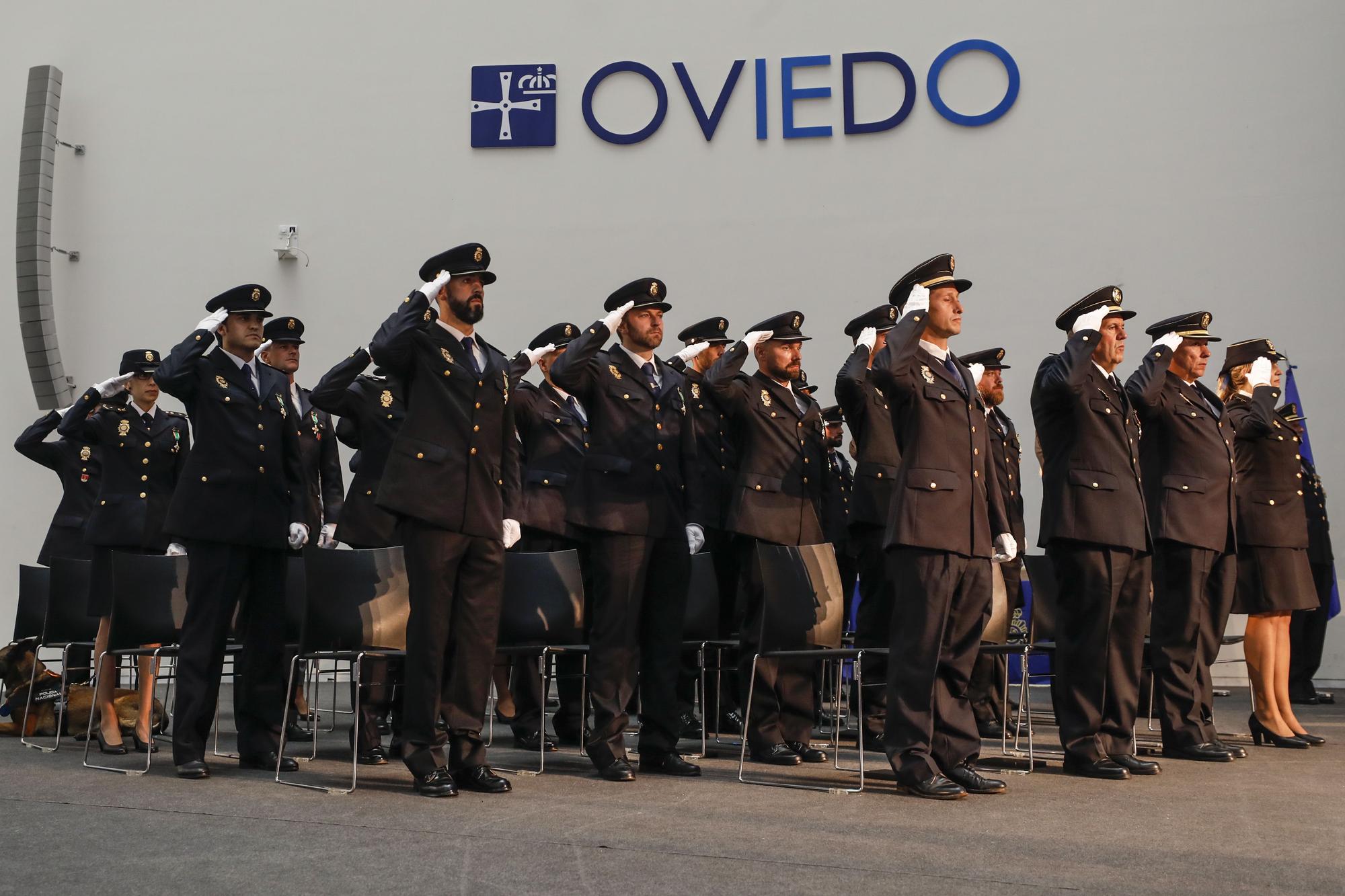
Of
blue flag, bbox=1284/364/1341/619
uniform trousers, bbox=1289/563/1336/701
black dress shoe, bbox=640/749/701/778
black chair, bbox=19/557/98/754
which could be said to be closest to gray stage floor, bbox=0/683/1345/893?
black dress shoe, bbox=640/749/701/778

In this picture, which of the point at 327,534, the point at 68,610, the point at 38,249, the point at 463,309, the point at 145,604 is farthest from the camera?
the point at 38,249

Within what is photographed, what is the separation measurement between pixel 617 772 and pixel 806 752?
0.92m

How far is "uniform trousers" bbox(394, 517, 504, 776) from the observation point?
438 cm

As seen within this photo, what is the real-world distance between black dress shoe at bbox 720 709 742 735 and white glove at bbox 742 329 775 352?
1.73 m

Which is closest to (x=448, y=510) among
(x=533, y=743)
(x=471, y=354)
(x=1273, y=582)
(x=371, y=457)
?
(x=471, y=354)

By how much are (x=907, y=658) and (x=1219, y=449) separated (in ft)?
6.49

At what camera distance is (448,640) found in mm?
4488

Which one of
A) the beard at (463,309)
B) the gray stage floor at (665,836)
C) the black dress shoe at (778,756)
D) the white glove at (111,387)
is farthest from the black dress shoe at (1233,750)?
the white glove at (111,387)

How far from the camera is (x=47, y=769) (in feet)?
16.3

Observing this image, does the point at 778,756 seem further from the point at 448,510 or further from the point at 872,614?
the point at 448,510

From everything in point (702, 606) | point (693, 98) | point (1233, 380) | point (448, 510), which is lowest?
point (702, 606)

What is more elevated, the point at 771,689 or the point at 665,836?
the point at 771,689

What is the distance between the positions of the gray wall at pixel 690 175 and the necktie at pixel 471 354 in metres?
5.49

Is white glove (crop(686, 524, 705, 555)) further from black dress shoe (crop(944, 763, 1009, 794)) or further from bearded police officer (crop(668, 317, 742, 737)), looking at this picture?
black dress shoe (crop(944, 763, 1009, 794))
